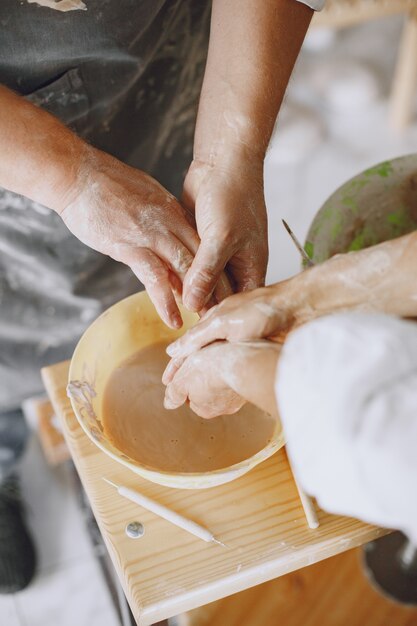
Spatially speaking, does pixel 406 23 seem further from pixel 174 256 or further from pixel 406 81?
pixel 174 256

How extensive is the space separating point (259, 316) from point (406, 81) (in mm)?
1789

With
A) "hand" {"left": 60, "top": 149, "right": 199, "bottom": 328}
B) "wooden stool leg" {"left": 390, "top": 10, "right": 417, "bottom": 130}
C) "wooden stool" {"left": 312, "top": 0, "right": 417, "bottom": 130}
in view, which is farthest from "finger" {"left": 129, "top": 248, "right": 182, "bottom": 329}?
"wooden stool leg" {"left": 390, "top": 10, "right": 417, "bottom": 130}

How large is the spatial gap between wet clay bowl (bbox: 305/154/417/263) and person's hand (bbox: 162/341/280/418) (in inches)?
12.2

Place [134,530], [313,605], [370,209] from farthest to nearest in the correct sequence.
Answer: [313,605]
[370,209]
[134,530]

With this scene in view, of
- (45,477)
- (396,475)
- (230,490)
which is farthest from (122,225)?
(45,477)

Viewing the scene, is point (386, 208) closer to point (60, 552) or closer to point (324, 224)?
point (324, 224)

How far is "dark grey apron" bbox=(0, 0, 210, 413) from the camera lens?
97 centimetres

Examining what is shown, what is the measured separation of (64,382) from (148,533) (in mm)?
292

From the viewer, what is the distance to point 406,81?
7.45ft

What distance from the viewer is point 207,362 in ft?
2.69

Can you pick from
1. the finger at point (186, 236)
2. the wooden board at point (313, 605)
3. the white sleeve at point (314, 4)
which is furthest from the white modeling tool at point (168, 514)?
the white sleeve at point (314, 4)

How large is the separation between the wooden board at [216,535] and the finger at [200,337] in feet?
0.63

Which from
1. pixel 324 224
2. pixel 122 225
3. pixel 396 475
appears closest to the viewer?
pixel 396 475

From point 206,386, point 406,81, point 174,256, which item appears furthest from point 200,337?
point 406,81
